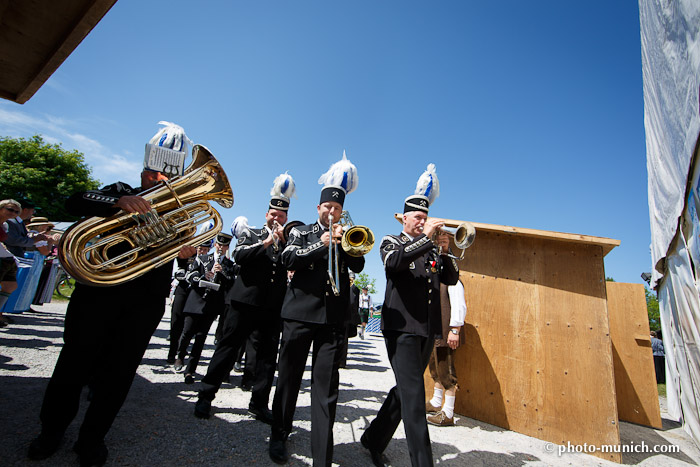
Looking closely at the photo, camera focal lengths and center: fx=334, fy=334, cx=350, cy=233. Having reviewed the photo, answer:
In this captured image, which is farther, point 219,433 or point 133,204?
point 219,433

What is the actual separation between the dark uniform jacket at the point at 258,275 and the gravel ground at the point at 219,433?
1.35 meters

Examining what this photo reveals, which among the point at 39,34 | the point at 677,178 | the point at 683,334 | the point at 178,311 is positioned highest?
the point at 677,178

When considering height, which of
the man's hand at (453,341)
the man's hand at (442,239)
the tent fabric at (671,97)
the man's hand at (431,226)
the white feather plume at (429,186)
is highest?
the tent fabric at (671,97)

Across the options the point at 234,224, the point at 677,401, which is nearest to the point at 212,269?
the point at 234,224

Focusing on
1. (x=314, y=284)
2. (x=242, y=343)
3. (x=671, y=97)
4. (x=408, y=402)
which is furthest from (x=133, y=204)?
(x=671, y=97)

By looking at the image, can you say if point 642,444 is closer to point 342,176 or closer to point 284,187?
point 342,176

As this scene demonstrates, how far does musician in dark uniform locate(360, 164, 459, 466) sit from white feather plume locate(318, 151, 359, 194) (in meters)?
0.82

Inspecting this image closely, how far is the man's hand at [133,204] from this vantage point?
2.74 m

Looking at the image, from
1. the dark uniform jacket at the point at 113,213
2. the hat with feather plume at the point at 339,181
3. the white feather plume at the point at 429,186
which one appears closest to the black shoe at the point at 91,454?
the dark uniform jacket at the point at 113,213

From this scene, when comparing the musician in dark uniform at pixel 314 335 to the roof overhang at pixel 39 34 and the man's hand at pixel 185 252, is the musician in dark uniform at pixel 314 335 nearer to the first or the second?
the man's hand at pixel 185 252

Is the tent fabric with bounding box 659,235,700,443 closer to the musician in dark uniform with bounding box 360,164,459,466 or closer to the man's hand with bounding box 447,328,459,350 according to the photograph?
the man's hand with bounding box 447,328,459,350

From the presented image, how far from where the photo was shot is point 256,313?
166 inches

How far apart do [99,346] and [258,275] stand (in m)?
1.86

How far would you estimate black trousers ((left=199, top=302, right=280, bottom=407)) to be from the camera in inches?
150
